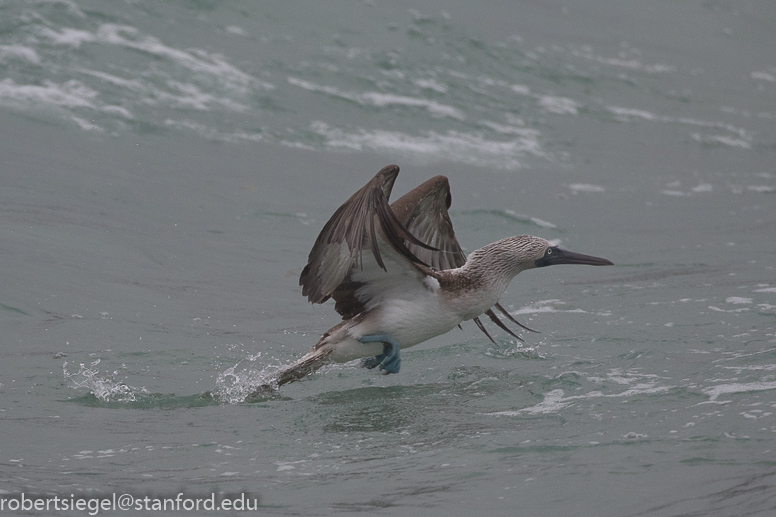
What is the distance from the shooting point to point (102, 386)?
6.29 meters

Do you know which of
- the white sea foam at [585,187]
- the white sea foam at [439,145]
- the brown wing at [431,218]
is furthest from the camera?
the white sea foam at [439,145]

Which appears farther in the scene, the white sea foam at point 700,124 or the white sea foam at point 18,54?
the white sea foam at point 700,124

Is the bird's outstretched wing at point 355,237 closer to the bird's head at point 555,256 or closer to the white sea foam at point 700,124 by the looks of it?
the bird's head at point 555,256

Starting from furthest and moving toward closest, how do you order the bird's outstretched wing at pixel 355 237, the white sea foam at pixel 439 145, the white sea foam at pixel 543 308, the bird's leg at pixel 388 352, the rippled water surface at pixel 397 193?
the white sea foam at pixel 439 145
the white sea foam at pixel 543 308
the bird's leg at pixel 388 352
the bird's outstretched wing at pixel 355 237
the rippled water surface at pixel 397 193

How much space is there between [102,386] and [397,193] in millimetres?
5620

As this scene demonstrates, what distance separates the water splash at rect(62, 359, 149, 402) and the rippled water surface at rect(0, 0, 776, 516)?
2 centimetres

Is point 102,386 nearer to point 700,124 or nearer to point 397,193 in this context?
point 397,193

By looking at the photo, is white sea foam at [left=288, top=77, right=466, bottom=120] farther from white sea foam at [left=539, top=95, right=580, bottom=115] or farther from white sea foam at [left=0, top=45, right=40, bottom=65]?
white sea foam at [left=0, top=45, right=40, bottom=65]

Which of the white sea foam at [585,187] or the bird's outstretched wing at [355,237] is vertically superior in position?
the white sea foam at [585,187]

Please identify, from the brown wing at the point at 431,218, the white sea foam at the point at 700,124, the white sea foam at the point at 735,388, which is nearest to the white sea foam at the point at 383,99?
the white sea foam at the point at 700,124

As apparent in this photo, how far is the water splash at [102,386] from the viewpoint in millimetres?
6184

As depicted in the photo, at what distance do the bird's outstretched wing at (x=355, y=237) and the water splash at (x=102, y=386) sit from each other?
1249mm

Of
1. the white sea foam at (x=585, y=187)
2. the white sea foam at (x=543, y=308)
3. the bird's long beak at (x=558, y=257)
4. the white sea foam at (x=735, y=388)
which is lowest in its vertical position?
the white sea foam at (x=735, y=388)

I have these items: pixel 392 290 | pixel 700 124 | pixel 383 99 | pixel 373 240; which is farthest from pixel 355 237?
pixel 700 124
